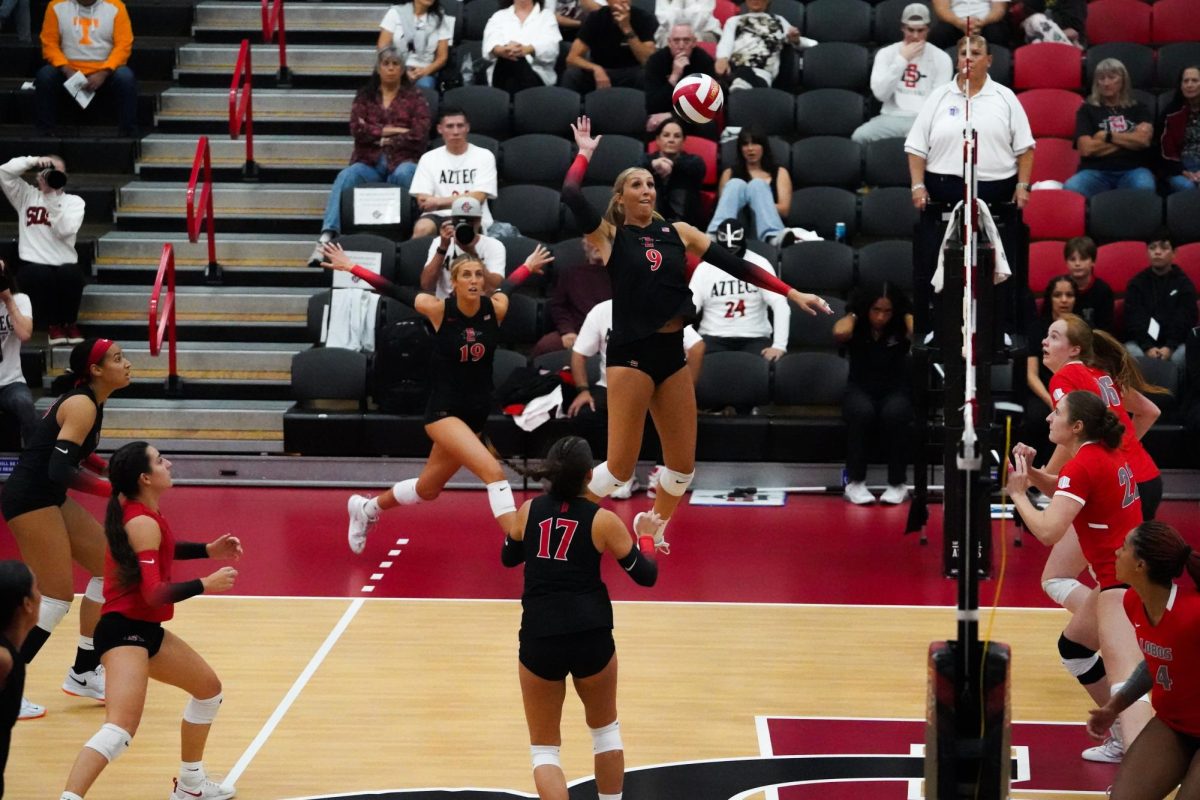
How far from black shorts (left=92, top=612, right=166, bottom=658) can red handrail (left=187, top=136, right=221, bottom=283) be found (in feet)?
21.9

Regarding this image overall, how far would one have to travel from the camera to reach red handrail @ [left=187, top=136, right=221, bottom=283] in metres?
12.7

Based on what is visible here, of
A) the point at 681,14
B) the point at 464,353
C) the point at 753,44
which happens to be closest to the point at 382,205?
the point at 681,14

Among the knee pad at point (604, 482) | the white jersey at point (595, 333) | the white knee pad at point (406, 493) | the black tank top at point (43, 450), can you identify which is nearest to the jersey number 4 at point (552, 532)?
the knee pad at point (604, 482)

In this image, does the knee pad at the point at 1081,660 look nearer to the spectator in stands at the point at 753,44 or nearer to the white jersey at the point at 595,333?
the white jersey at the point at 595,333

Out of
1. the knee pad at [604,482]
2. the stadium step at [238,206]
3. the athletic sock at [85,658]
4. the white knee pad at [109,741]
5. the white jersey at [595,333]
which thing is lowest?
the athletic sock at [85,658]

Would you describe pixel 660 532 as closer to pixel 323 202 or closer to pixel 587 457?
pixel 587 457

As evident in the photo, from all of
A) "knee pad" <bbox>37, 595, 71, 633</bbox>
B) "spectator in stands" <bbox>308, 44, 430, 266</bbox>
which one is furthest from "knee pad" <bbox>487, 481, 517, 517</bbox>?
"spectator in stands" <bbox>308, 44, 430, 266</bbox>

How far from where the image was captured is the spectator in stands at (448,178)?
12.8 m

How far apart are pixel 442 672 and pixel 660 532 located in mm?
1288

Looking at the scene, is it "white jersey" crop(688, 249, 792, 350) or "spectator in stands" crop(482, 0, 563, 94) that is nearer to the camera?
"white jersey" crop(688, 249, 792, 350)

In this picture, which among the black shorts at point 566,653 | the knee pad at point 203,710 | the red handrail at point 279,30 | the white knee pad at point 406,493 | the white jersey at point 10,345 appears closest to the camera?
the black shorts at point 566,653

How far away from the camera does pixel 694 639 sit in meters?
8.67

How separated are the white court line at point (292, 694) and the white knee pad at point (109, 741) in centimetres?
70

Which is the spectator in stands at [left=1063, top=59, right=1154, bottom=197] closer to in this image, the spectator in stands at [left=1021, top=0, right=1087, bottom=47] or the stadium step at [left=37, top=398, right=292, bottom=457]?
the spectator in stands at [left=1021, top=0, right=1087, bottom=47]
